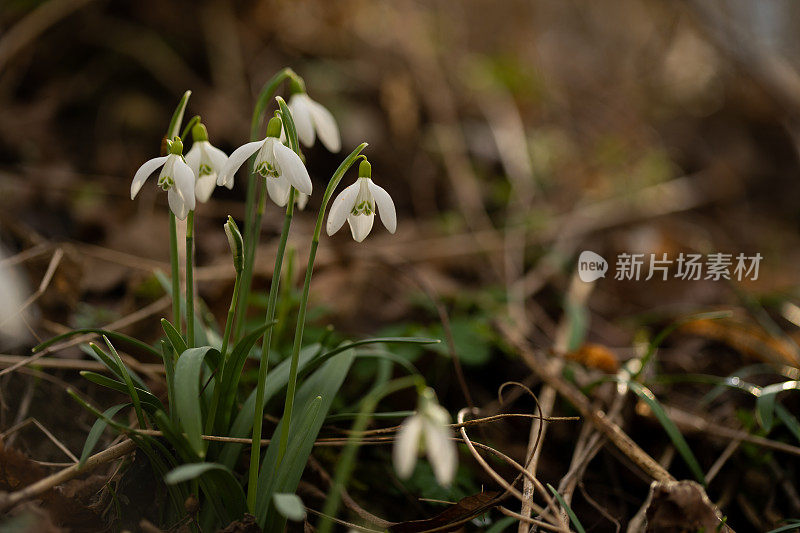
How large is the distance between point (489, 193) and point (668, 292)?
115 cm

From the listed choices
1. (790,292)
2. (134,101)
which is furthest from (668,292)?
(134,101)

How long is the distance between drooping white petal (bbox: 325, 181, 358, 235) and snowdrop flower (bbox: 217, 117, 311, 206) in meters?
0.08

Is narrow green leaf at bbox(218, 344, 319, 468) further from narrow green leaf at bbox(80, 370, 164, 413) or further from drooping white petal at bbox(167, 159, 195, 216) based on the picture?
drooping white petal at bbox(167, 159, 195, 216)

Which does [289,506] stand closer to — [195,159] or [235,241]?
[235,241]

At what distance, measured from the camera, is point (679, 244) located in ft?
10.4

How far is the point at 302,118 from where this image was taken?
1252 mm

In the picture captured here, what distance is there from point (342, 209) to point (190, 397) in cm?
41

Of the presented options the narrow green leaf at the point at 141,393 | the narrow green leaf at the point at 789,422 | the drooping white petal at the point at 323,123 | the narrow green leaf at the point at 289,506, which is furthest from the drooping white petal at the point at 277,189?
the narrow green leaf at the point at 789,422

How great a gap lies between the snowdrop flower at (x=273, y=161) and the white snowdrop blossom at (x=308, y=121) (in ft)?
0.74

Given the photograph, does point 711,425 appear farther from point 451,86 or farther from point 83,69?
point 83,69

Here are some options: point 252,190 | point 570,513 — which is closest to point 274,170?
point 252,190

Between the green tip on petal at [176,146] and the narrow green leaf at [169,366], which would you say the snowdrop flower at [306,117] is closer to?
the green tip on petal at [176,146]

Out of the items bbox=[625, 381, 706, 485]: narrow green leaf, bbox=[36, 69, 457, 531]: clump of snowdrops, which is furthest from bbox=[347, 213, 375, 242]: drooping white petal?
bbox=[625, 381, 706, 485]: narrow green leaf

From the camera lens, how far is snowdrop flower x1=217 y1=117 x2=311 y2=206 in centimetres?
98
